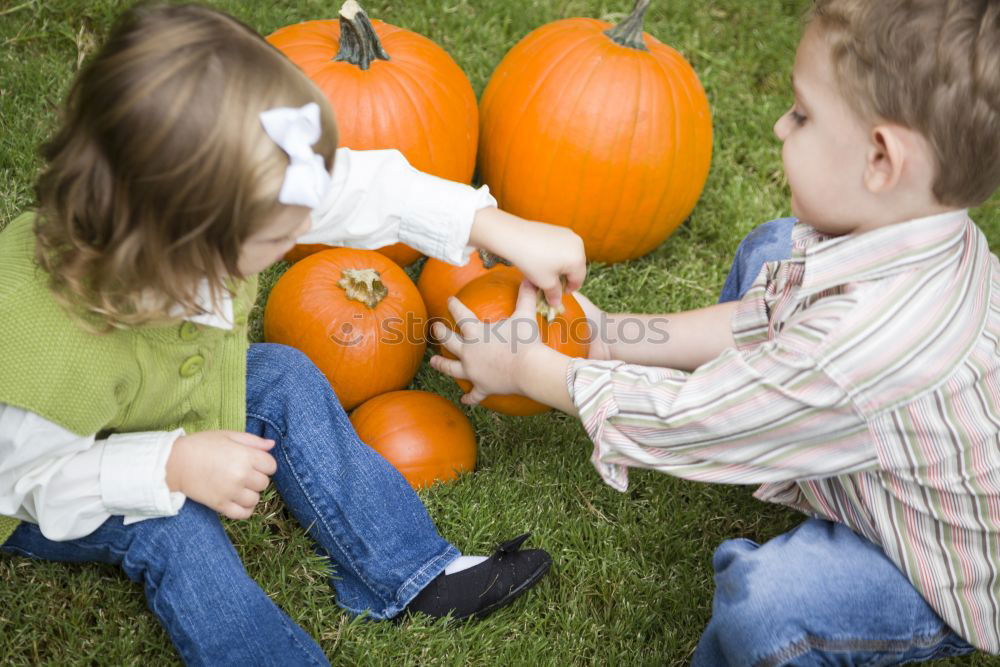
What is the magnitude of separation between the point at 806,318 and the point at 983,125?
0.43 m

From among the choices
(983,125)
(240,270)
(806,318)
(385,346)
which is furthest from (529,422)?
(983,125)

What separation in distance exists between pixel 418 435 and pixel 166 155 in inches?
41.4

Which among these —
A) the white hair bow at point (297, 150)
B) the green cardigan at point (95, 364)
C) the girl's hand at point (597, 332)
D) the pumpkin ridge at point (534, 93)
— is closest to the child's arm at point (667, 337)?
the girl's hand at point (597, 332)

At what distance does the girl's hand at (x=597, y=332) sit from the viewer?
2.37m

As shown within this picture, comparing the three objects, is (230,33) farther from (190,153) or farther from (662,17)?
(662,17)

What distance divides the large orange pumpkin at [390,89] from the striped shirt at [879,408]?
1013mm

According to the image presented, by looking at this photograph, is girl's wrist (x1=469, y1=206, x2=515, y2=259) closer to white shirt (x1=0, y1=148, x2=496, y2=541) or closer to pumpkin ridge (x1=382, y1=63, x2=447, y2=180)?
white shirt (x1=0, y1=148, x2=496, y2=541)

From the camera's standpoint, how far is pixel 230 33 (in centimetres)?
140

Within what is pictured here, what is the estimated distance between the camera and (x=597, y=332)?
239cm

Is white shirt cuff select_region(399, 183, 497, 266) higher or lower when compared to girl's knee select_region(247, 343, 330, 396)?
higher

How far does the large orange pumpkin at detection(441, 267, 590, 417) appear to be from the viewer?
2.10 meters

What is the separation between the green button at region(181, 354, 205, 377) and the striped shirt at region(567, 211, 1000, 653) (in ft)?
2.34

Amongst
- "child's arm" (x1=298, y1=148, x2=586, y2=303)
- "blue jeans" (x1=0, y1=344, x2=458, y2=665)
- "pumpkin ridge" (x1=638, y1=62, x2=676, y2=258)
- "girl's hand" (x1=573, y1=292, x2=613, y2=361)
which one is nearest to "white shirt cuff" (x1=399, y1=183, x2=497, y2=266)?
"child's arm" (x1=298, y1=148, x2=586, y2=303)

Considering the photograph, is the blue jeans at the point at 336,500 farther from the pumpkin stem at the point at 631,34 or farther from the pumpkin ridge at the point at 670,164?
the pumpkin stem at the point at 631,34
